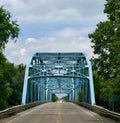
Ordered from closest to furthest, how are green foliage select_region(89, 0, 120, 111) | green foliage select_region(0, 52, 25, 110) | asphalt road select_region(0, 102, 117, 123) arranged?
asphalt road select_region(0, 102, 117, 123) < green foliage select_region(89, 0, 120, 111) < green foliage select_region(0, 52, 25, 110)

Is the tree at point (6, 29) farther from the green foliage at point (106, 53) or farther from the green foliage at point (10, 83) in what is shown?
the green foliage at point (106, 53)

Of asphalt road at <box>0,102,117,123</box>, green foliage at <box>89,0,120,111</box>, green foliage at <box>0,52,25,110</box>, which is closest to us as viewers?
asphalt road at <box>0,102,117,123</box>

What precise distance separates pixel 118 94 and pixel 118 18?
1090cm

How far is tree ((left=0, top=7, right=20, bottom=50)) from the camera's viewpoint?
95.8 feet

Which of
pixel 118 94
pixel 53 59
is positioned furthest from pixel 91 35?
pixel 53 59

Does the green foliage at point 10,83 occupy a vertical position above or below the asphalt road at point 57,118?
above

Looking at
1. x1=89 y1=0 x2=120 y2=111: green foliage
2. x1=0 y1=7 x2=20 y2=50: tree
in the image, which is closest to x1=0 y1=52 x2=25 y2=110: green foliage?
x1=0 y1=7 x2=20 y2=50: tree

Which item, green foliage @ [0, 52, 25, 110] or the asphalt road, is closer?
the asphalt road

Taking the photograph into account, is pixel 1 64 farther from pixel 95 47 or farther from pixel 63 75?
pixel 63 75

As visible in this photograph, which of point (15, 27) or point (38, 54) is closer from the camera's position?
point (15, 27)

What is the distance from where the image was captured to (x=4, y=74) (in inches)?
1564

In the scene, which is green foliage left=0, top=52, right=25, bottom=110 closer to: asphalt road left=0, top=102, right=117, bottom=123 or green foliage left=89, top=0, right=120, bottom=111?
asphalt road left=0, top=102, right=117, bottom=123

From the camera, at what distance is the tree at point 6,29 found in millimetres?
29197

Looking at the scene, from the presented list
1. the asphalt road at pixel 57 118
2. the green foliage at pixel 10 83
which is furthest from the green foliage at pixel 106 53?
the green foliage at pixel 10 83
